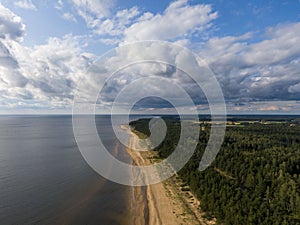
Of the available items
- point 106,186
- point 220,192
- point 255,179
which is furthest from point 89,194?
point 255,179

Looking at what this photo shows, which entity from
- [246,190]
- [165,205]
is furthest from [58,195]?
[246,190]

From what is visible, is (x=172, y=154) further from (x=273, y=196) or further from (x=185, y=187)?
(x=273, y=196)

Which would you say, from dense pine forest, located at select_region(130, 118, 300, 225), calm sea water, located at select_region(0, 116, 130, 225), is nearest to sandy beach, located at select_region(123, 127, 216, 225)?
dense pine forest, located at select_region(130, 118, 300, 225)

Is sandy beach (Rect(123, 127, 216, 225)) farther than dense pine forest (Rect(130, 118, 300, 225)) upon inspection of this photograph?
Yes

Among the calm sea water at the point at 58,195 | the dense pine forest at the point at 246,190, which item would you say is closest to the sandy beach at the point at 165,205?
the dense pine forest at the point at 246,190

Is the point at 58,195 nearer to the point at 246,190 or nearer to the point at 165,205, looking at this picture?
the point at 165,205

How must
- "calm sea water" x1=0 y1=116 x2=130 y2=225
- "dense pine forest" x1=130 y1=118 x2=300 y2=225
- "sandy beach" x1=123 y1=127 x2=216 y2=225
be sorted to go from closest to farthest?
"dense pine forest" x1=130 y1=118 x2=300 y2=225 → "sandy beach" x1=123 y1=127 x2=216 y2=225 → "calm sea water" x1=0 y1=116 x2=130 y2=225

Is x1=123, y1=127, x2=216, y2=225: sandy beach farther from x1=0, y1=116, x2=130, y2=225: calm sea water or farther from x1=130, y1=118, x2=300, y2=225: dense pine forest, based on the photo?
x1=0, y1=116, x2=130, y2=225: calm sea water

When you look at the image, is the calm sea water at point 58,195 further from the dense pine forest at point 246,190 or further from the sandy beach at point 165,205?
the dense pine forest at point 246,190
